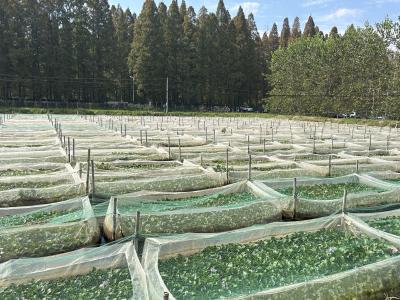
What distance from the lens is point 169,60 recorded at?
4556 cm

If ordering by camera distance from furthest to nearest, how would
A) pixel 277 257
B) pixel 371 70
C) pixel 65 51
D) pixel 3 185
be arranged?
pixel 65 51
pixel 371 70
pixel 3 185
pixel 277 257

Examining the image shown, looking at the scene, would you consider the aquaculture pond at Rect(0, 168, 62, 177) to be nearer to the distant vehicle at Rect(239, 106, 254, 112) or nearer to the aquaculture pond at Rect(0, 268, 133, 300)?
the aquaculture pond at Rect(0, 268, 133, 300)

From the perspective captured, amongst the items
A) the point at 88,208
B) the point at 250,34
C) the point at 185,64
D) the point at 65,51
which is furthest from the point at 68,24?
the point at 88,208

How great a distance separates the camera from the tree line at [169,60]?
124 feet

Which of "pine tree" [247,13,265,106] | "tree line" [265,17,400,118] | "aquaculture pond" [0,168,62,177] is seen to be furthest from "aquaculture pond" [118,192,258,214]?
"pine tree" [247,13,265,106]

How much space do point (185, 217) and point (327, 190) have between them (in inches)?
160

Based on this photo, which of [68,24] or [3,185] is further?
[68,24]

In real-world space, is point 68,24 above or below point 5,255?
above

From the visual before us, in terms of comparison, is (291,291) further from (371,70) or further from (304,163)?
(371,70)

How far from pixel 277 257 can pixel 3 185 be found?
22.8 feet

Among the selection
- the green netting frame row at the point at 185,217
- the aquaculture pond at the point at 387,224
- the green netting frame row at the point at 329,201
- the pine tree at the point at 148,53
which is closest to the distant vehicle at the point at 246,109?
the pine tree at the point at 148,53

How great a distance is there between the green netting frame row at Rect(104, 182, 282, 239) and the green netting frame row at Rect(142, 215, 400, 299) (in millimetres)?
957

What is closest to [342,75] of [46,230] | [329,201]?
[329,201]

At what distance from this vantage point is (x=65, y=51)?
42.0 meters
